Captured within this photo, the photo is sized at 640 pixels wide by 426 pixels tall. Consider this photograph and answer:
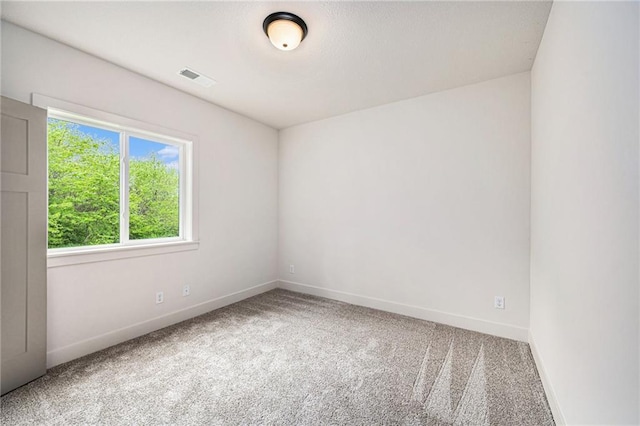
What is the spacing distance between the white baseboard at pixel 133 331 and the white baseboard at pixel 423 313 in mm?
994

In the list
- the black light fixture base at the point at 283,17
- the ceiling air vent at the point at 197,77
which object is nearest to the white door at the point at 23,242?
the ceiling air vent at the point at 197,77

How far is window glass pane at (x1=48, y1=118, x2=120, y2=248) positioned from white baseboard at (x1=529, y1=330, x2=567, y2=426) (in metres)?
3.63

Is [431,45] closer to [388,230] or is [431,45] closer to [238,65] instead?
[238,65]

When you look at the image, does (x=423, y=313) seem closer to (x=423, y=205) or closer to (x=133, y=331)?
(x=423, y=205)

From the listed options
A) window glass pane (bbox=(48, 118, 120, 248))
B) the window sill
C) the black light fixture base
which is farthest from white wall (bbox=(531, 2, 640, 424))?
window glass pane (bbox=(48, 118, 120, 248))

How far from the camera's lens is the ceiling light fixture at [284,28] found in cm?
194

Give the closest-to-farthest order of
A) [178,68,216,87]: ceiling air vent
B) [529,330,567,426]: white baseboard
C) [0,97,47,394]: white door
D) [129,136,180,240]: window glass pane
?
[529,330,567,426]: white baseboard, [0,97,47,394]: white door, [178,68,216,87]: ceiling air vent, [129,136,180,240]: window glass pane

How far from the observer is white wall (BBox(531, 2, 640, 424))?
94 centimetres

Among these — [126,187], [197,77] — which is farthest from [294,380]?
[197,77]

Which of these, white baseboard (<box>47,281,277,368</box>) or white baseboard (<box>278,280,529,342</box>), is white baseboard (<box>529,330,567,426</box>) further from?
white baseboard (<box>47,281,277,368</box>)

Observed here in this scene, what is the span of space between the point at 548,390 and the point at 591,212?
1.36 meters

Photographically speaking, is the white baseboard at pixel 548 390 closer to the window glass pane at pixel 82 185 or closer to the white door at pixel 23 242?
the white door at pixel 23 242

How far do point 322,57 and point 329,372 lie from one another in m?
2.59

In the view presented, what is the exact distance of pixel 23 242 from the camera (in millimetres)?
1984
